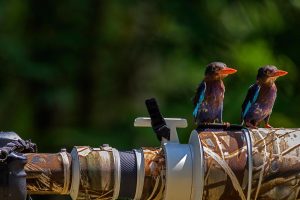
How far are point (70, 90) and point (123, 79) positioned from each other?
23cm

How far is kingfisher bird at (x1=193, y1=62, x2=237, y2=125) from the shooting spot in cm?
157

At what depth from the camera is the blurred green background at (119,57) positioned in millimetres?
3369

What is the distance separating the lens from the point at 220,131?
4.86 feet

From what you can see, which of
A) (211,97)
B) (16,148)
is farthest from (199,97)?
(16,148)

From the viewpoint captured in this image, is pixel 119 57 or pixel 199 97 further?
pixel 119 57

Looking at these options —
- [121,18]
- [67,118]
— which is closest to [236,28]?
[121,18]

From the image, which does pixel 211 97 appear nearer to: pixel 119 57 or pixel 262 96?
pixel 262 96

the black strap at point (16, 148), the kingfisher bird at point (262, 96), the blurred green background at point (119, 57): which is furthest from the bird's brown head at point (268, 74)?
the blurred green background at point (119, 57)

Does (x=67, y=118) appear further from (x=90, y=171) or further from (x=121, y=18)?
(x=90, y=171)

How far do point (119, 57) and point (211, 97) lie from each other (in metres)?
2.21

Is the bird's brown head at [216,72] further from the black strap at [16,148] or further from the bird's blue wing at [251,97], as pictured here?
the black strap at [16,148]

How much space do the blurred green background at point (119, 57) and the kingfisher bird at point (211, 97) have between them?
155 centimetres

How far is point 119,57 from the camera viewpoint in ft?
12.4

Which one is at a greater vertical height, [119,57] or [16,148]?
[119,57]
